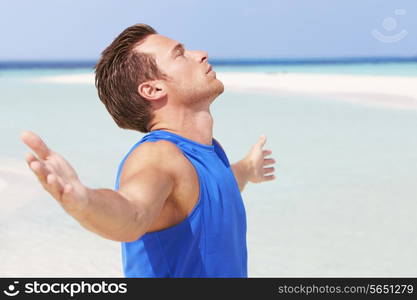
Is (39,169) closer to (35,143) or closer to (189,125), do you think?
(35,143)

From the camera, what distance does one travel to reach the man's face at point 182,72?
2102mm

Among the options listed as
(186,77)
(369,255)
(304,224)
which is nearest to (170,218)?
(186,77)

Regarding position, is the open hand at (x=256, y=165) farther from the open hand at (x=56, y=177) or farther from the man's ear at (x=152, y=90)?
the open hand at (x=56, y=177)

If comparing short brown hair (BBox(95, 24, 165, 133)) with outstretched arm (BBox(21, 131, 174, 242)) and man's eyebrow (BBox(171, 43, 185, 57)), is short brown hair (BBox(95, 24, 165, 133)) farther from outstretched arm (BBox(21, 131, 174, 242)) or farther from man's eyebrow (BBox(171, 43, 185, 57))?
outstretched arm (BBox(21, 131, 174, 242))

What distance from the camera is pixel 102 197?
60.9 inches

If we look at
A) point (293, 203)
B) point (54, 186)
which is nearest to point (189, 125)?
point (54, 186)

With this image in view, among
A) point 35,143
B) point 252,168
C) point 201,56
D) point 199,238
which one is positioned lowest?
point 199,238

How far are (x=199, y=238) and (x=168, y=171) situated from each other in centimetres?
24

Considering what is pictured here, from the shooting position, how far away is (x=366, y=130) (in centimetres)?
1135

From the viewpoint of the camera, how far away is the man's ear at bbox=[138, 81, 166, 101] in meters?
2.08

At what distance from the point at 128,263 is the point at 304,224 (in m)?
3.39

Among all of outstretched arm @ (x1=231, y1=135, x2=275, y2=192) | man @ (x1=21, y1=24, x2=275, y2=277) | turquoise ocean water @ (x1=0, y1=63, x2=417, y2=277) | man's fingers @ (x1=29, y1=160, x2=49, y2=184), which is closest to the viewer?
man's fingers @ (x1=29, y1=160, x2=49, y2=184)

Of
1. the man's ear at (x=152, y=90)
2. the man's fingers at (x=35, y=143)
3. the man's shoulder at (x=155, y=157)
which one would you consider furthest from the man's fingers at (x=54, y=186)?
the man's ear at (x=152, y=90)

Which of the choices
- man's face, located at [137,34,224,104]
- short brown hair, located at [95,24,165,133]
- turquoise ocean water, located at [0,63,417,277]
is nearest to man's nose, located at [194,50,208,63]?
man's face, located at [137,34,224,104]
